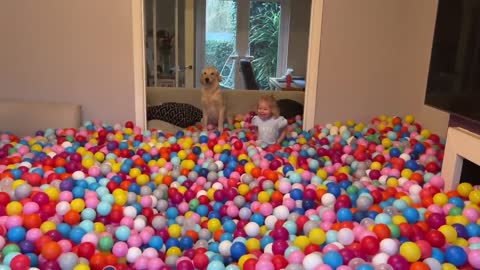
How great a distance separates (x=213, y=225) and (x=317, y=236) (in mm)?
521

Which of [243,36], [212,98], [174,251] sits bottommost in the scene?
[174,251]

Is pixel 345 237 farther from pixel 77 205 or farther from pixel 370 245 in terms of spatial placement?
pixel 77 205

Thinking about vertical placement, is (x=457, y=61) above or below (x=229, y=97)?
above

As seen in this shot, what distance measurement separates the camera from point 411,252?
171 centimetres

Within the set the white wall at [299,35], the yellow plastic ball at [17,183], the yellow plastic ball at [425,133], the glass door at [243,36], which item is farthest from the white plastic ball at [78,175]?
the white wall at [299,35]

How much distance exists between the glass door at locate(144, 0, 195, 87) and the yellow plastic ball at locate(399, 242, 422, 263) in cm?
440

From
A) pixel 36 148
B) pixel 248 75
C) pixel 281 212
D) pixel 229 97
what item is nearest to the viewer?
pixel 281 212

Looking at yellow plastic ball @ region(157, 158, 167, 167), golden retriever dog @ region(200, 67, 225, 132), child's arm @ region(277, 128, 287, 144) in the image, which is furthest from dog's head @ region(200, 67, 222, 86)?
yellow plastic ball @ region(157, 158, 167, 167)

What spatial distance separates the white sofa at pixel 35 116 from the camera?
360 cm

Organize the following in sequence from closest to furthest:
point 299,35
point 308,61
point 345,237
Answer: point 345,237
point 308,61
point 299,35

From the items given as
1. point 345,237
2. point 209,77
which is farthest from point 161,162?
point 345,237

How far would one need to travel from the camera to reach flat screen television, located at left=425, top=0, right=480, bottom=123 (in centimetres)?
234

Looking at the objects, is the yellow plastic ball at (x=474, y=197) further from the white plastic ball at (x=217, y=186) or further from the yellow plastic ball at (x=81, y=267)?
the yellow plastic ball at (x=81, y=267)

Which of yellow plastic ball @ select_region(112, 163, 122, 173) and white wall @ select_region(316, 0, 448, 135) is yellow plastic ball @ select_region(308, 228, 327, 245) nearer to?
yellow plastic ball @ select_region(112, 163, 122, 173)
